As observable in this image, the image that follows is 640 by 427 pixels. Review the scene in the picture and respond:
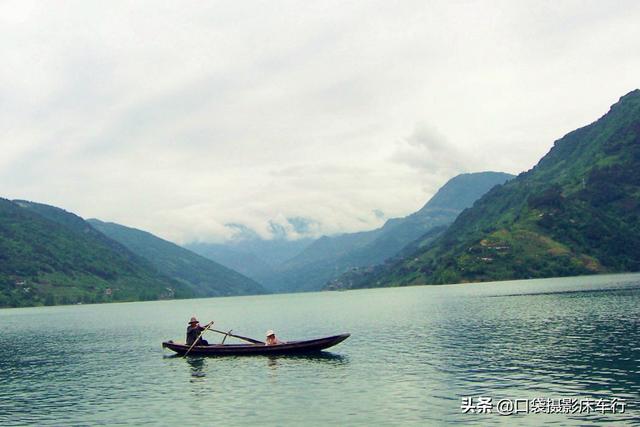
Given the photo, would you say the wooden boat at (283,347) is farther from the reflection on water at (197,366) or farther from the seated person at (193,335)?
the seated person at (193,335)

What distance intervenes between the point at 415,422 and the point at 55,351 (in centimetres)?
8470

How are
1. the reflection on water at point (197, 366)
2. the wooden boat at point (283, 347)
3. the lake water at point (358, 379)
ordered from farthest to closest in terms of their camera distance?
the wooden boat at point (283, 347)
the reflection on water at point (197, 366)
the lake water at point (358, 379)

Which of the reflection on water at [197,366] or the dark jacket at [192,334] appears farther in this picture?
the dark jacket at [192,334]

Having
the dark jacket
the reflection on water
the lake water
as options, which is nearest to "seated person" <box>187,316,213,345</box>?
the dark jacket

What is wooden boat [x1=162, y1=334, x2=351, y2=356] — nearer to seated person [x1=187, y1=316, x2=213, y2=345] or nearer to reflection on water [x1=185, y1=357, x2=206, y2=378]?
reflection on water [x1=185, y1=357, x2=206, y2=378]

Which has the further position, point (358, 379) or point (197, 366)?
point (197, 366)

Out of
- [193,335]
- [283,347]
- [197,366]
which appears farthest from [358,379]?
[193,335]

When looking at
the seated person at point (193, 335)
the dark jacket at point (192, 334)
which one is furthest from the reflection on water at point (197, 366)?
the dark jacket at point (192, 334)

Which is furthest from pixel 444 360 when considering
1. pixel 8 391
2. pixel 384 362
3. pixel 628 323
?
pixel 8 391

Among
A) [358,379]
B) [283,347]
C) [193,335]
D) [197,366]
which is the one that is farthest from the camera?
[193,335]

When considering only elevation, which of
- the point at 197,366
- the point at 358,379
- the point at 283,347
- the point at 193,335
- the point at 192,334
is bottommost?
the point at 197,366

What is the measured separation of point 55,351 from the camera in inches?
4038

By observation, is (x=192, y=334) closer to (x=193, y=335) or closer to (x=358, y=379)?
(x=193, y=335)

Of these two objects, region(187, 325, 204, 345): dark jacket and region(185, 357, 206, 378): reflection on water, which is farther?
region(187, 325, 204, 345): dark jacket
